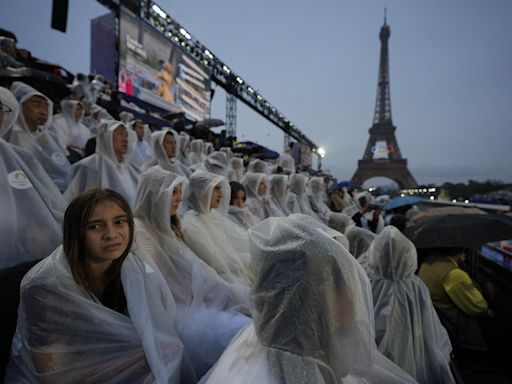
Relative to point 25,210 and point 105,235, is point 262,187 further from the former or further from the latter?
point 105,235

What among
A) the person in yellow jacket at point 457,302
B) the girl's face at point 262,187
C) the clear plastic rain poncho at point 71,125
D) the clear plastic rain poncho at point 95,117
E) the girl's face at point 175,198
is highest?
the clear plastic rain poncho at point 95,117

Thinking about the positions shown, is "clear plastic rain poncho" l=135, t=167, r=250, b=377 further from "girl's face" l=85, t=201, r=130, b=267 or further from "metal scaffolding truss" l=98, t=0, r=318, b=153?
"metal scaffolding truss" l=98, t=0, r=318, b=153

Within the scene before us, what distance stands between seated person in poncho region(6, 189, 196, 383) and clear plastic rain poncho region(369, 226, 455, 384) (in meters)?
1.18

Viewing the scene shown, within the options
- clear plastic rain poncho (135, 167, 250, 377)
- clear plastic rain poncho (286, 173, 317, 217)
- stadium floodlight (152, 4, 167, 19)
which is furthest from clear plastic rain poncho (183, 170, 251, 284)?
stadium floodlight (152, 4, 167, 19)

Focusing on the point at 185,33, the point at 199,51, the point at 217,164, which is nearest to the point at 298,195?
the point at 217,164

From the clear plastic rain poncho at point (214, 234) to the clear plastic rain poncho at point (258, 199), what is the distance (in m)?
1.63

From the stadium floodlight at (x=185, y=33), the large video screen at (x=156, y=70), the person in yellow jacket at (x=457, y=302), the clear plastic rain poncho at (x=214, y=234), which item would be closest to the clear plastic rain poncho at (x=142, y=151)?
the clear plastic rain poncho at (x=214, y=234)

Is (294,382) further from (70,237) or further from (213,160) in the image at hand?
(213,160)

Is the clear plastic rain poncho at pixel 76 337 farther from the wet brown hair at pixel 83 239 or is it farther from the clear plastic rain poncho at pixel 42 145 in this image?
the clear plastic rain poncho at pixel 42 145

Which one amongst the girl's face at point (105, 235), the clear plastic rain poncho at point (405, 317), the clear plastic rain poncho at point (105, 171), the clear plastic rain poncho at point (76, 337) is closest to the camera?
the clear plastic rain poncho at point (76, 337)

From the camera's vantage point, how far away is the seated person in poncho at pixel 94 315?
1.12 m

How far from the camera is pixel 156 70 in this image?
14.3 metres

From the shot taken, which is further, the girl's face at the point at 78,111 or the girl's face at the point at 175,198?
the girl's face at the point at 78,111

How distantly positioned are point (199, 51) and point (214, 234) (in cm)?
1868
